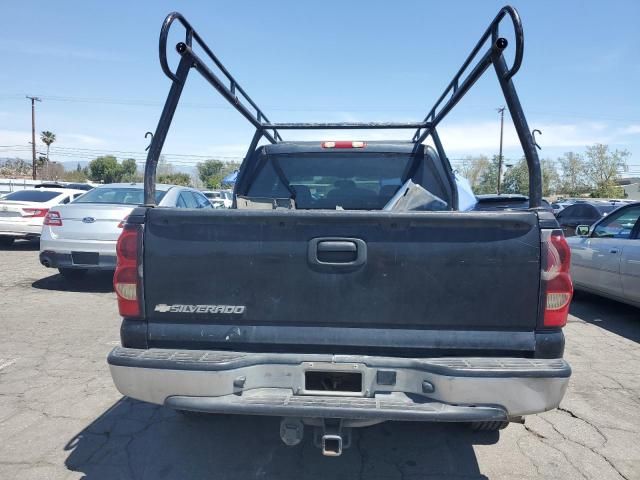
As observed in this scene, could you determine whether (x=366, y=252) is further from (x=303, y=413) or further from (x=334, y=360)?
(x=303, y=413)

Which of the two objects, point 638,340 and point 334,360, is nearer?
point 334,360

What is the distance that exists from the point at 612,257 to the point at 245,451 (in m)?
5.67

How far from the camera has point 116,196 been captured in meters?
8.12

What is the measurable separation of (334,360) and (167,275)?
0.95 m

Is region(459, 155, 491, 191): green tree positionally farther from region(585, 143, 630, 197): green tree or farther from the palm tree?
the palm tree

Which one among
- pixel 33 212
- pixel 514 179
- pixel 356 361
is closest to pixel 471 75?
pixel 356 361

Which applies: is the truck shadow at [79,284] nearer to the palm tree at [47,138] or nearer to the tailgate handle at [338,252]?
the tailgate handle at [338,252]

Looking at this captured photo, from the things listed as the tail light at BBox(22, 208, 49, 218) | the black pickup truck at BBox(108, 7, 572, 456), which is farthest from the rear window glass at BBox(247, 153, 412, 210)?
the tail light at BBox(22, 208, 49, 218)

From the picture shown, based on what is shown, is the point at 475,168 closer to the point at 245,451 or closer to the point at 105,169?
the point at 105,169

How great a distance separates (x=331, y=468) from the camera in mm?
2961

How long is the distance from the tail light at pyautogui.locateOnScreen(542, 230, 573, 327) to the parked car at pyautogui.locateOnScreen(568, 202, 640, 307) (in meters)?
4.49

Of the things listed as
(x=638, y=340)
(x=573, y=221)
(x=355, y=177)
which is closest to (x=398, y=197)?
(x=355, y=177)

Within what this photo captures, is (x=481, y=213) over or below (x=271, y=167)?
below

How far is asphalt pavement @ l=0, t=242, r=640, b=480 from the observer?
2.93 meters
